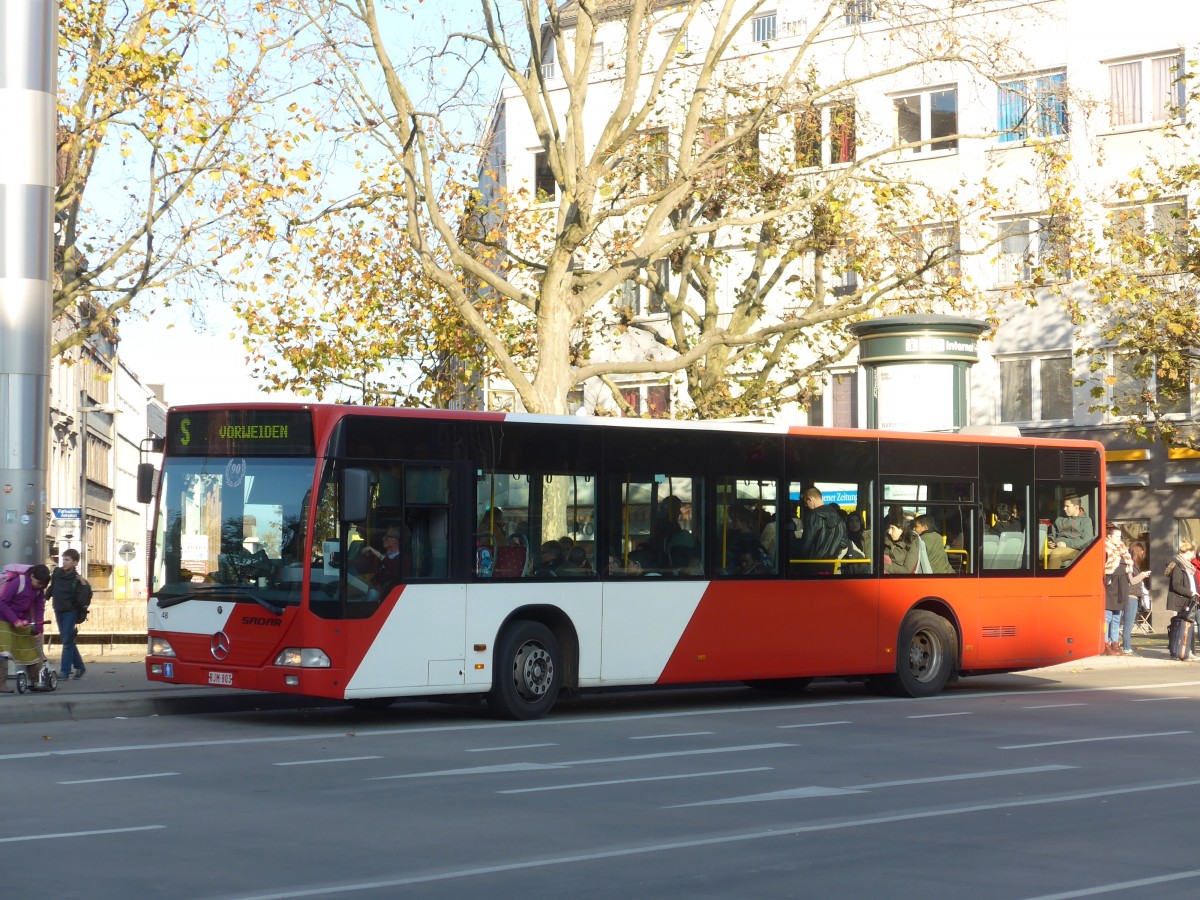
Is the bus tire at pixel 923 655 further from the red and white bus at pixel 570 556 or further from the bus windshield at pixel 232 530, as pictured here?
the bus windshield at pixel 232 530

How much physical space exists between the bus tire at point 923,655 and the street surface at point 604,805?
2.52 metres

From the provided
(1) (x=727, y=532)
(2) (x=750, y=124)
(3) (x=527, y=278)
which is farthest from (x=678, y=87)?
(1) (x=727, y=532)

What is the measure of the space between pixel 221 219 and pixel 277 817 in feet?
53.4

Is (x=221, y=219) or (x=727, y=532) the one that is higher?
(x=221, y=219)

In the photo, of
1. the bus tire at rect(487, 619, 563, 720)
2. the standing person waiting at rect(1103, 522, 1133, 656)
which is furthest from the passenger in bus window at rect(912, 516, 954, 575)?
the standing person waiting at rect(1103, 522, 1133, 656)

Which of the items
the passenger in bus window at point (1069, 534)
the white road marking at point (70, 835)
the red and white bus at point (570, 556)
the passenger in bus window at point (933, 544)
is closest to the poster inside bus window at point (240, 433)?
the red and white bus at point (570, 556)

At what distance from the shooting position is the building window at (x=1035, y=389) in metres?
42.6

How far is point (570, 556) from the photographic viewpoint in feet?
58.5

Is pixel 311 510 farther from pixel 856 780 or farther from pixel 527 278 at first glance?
pixel 527 278

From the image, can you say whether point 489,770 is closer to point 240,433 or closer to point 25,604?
point 240,433

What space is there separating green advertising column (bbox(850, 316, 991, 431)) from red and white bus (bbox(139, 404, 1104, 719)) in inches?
227

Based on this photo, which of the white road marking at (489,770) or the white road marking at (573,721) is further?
the white road marking at (573,721)

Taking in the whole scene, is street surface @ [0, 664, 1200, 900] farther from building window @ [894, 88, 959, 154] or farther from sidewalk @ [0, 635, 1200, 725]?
building window @ [894, 88, 959, 154]

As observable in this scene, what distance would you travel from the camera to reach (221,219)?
83.4 feet
